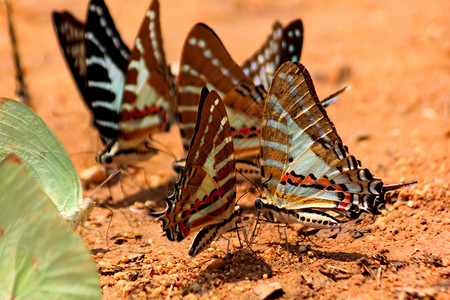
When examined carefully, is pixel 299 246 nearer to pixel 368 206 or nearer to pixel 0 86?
pixel 368 206

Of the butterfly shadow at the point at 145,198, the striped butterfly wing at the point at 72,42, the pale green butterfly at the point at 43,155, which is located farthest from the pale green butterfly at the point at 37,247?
the striped butterfly wing at the point at 72,42

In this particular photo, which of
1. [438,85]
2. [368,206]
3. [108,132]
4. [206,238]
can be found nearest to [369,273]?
[368,206]

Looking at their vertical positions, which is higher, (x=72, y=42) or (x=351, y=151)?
(x=351, y=151)

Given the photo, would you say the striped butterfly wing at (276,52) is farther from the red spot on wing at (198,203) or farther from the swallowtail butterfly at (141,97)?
the red spot on wing at (198,203)

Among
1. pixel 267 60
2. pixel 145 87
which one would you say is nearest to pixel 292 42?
pixel 267 60

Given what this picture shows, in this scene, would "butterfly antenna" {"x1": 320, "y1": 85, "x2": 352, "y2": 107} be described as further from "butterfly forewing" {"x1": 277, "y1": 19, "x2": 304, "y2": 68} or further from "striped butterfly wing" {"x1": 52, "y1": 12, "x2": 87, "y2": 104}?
"striped butterfly wing" {"x1": 52, "y1": 12, "x2": 87, "y2": 104}

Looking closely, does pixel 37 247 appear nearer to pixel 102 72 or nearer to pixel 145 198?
pixel 145 198

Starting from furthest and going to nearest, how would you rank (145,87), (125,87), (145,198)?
(145,87) → (125,87) → (145,198)
